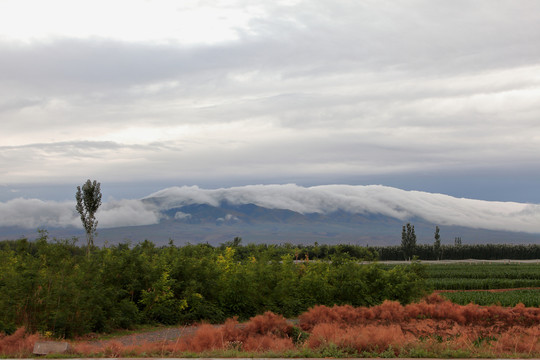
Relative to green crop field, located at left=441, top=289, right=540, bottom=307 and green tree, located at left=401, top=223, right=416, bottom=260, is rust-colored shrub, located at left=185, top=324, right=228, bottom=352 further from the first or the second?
green tree, located at left=401, top=223, right=416, bottom=260

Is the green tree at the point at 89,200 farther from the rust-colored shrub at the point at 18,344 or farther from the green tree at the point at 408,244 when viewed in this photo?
the green tree at the point at 408,244

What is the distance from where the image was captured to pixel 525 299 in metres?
27.5

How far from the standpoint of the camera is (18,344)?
1190cm

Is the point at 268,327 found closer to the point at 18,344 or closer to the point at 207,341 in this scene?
the point at 207,341

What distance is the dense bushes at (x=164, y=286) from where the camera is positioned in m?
14.4

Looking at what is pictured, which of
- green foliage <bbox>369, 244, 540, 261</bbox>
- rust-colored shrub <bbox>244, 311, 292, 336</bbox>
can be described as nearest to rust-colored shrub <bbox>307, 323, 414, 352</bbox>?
rust-colored shrub <bbox>244, 311, 292, 336</bbox>

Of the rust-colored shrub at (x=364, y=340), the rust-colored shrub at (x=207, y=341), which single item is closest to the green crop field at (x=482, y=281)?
the rust-colored shrub at (x=364, y=340)

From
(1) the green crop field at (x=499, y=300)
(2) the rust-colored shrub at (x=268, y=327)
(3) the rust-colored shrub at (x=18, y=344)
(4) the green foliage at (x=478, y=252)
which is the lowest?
(4) the green foliage at (x=478, y=252)

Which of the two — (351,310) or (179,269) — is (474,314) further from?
(179,269)

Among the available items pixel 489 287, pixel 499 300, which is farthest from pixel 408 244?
pixel 499 300

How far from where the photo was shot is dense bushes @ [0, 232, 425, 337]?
47.1ft

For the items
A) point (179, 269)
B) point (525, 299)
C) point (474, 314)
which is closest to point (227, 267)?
point (179, 269)

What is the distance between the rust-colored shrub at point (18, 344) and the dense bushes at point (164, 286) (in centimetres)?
168

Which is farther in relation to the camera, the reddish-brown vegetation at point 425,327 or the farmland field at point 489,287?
the farmland field at point 489,287
